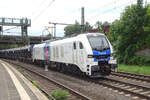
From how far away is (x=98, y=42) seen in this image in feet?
50.1

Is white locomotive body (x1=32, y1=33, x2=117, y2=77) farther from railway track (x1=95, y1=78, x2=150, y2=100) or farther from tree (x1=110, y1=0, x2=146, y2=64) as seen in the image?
tree (x1=110, y1=0, x2=146, y2=64)

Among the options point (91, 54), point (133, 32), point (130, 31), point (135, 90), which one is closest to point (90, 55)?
point (91, 54)

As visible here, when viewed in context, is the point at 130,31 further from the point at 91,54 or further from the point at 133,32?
the point at 91,54

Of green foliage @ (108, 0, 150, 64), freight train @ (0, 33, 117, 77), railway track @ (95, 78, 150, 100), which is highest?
green foliage @ (108, 0, 150, 64)

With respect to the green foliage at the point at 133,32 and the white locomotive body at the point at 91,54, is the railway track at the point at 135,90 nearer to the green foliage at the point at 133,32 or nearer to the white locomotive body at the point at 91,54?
the white locomotive body at the point at 91,54

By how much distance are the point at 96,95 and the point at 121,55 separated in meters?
20.2

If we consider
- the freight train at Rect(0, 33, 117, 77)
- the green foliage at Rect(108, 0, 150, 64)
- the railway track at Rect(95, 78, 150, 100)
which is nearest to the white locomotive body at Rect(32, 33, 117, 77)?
→ the freight train at Rect(0, 33, 117, 77)

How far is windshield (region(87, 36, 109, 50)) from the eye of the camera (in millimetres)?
14884

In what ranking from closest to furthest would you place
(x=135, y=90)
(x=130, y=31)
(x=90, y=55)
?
(x=135, y=90)
(x=90, y=55)
(x=130, y=31)

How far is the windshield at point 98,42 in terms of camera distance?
1488 cm

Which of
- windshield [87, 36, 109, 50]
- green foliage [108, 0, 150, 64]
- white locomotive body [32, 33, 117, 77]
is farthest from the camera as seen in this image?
green foliage [108, 0, 150, 64]

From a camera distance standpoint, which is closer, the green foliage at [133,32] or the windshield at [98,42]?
the windshield at [98,42]

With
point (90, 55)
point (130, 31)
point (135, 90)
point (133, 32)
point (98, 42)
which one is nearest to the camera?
point (135, 90)

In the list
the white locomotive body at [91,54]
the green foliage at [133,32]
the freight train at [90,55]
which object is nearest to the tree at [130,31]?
the green foliage at [133,32]
